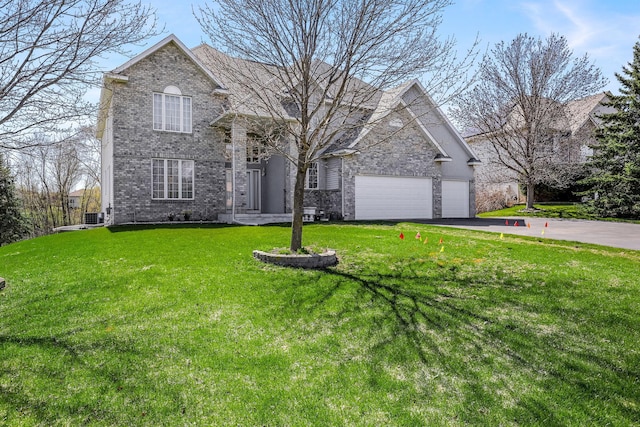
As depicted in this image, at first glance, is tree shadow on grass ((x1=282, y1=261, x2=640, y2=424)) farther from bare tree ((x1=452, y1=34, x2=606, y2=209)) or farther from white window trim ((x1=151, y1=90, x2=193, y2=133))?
bare tree ((x1=452, y1=34, x2=606, y2=209))

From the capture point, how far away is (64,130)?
265 inches

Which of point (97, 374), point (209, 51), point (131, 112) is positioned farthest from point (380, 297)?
point (131, 112)

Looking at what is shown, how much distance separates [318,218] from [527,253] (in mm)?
10763

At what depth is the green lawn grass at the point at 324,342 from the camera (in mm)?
3279

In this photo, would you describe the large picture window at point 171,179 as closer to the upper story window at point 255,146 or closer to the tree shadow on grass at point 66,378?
the upper story window at point 255,146

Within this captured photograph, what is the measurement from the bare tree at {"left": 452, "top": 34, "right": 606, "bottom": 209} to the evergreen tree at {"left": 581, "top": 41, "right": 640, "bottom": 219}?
226 cm

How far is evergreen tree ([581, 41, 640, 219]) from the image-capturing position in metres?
18.6

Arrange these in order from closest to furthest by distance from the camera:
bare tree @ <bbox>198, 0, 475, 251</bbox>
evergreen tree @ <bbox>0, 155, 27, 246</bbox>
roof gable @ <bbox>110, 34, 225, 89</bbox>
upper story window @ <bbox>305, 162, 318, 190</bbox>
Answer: bare tree @ <bbox>198, 0, 475, 251</bbox> → roof gable @ <bbox>110, 34, 225, 89</bbox> → upper story window @ <bbox>305, 162, 318, 190</bbox> → evergreen tree @ <bbox>0, 155, 27, 246</bbox>

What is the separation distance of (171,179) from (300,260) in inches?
432

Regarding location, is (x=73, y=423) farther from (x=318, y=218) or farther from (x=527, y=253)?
(x=318, y=218)

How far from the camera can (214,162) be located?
56.6 ft

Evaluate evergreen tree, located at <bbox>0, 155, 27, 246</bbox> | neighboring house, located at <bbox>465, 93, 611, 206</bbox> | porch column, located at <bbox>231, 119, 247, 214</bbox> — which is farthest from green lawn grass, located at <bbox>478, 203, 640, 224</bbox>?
evergreen tree, located at <bbox>0, 155, 27, 246</bbox>

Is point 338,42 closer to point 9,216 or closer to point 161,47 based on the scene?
point 161,47

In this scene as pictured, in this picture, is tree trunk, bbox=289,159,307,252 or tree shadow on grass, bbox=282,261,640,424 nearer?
tree shadow on grass, bbox=282,261,640,424
